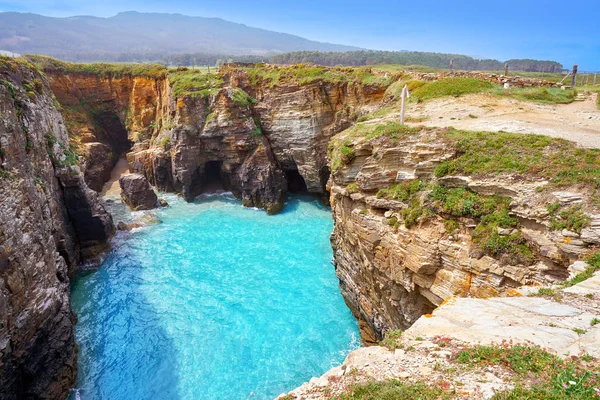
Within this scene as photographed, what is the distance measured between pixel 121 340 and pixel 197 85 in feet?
98.9

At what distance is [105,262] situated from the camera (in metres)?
27.4

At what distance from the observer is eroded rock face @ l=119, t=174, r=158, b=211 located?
3681 centimetres

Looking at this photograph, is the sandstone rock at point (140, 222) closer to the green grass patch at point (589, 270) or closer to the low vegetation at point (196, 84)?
the low vegetation at point (196, 84)

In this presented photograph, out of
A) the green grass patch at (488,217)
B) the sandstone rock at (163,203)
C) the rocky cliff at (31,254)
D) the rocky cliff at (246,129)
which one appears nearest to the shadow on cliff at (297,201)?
the rocky cliff at (246,129)

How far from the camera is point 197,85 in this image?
131 ft

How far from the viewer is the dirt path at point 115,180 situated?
42522mm

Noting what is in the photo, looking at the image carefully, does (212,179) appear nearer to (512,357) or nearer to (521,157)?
(521,157)

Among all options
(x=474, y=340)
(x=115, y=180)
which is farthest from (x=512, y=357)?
(x=115, y=180)

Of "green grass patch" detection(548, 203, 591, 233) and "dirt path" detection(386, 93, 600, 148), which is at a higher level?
"dirt path" detection(386, 93, 600, 148)

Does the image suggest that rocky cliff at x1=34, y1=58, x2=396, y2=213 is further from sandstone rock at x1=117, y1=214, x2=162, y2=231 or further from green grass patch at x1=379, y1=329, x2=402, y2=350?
green grass patch at x1=379, y1=329, x2=402, y2=350

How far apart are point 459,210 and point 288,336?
11.9 m

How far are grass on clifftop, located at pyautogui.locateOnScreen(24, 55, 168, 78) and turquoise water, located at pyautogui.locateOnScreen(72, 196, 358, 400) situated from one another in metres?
25.5

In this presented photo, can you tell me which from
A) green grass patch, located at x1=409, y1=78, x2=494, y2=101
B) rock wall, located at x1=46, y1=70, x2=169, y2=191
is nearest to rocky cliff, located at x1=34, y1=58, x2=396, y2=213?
rock wall, located at x1=46, y1=70, x2=169, y2=191

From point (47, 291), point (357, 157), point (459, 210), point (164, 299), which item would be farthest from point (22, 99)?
point (459, 210)
